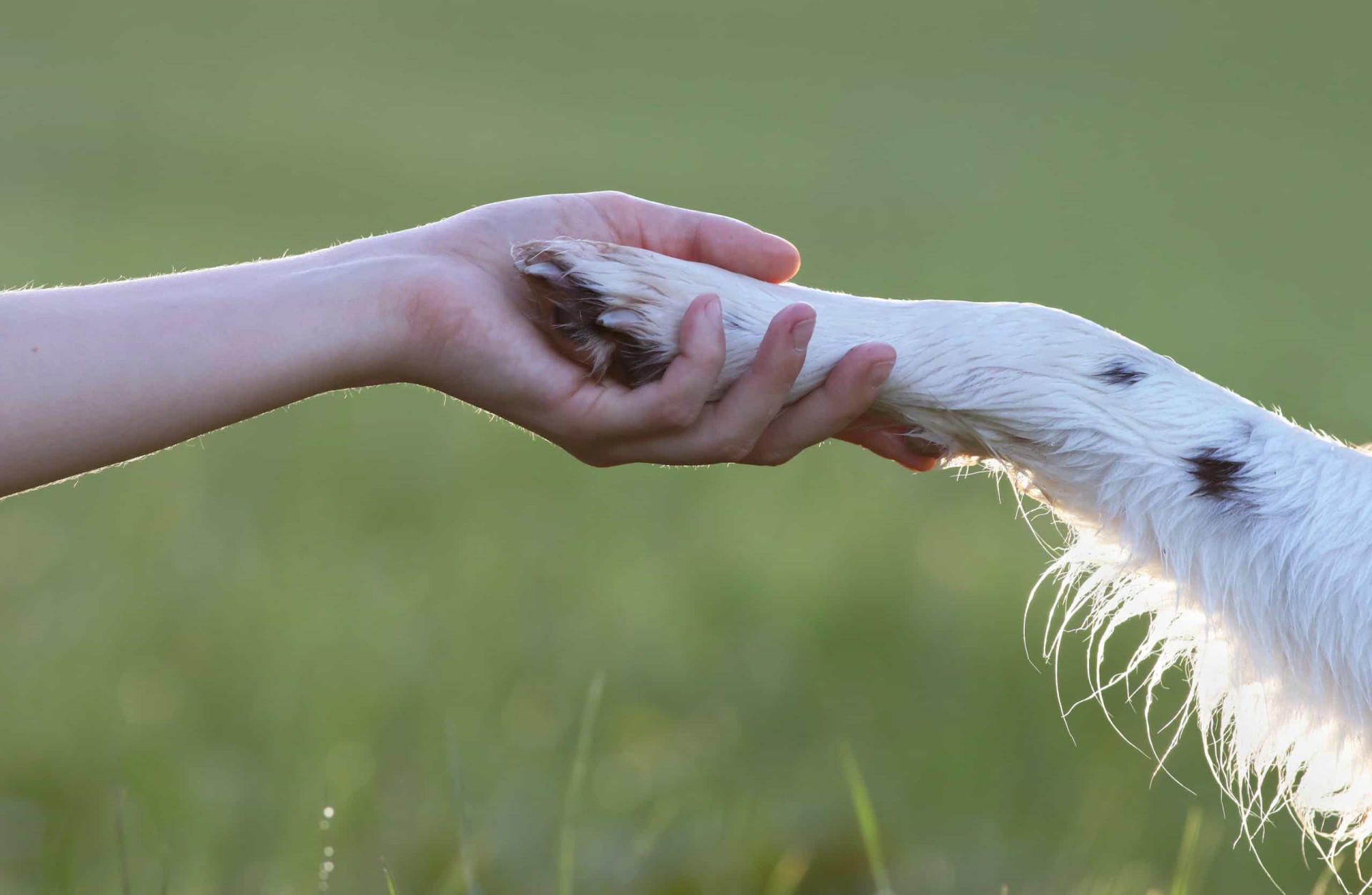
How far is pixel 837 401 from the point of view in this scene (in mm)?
2787

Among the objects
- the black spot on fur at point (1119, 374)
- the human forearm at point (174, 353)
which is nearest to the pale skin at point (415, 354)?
the human forearm at point (174, 353)

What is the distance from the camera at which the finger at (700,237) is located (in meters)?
3.06

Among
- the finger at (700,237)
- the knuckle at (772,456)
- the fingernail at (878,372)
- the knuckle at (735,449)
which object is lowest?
the knuckle at (772,456)

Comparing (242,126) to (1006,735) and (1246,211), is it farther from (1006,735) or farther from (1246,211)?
(1006,735)

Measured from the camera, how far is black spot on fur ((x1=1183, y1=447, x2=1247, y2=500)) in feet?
8.74

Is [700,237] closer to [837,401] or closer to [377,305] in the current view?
[837,401]

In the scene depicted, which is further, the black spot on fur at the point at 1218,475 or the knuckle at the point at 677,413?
the knuckle at the point at 677,413

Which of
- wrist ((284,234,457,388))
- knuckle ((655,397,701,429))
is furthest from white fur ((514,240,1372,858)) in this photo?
wrist ((284,234,457,388))

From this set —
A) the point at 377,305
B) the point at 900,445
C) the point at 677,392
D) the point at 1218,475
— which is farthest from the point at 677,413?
the point at 1218,475

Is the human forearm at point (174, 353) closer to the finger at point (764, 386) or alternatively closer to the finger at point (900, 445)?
the finger at point (764, 386)

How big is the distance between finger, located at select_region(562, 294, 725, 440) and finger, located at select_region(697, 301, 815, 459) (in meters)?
0.06

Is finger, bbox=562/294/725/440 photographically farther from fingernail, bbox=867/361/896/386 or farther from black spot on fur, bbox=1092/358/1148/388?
black spot on fur, bbox=1092/358/1148/388

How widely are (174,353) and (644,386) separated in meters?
0.93

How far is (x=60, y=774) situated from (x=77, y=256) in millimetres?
7887
